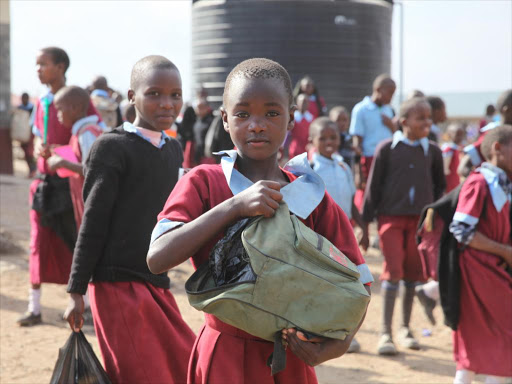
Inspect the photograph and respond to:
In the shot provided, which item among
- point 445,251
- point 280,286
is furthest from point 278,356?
point 445,251

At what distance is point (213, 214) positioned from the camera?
5.98 feet

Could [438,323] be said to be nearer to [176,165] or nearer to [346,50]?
[176,165]

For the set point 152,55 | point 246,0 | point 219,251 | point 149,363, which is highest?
point 246,0

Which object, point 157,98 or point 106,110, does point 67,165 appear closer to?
point 157,98

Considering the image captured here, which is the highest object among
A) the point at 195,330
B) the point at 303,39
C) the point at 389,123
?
the point at 303,39

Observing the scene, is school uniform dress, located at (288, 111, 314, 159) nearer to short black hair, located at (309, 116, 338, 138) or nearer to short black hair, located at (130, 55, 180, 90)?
short black hair, located at (309, 116, 338, 138)

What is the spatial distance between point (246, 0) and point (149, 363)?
1301cm

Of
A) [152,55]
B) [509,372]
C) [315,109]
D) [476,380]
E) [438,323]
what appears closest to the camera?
[152,55]

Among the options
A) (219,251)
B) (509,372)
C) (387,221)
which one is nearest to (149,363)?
(219,251)

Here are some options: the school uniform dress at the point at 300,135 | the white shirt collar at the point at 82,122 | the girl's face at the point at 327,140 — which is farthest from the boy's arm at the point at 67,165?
the school uniform dress at the point at 300,135

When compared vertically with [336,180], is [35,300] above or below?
below

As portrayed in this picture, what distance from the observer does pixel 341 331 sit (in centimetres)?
181

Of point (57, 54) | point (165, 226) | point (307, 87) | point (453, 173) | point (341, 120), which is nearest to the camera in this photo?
point (165, 226)

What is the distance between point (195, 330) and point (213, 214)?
3823 mm
